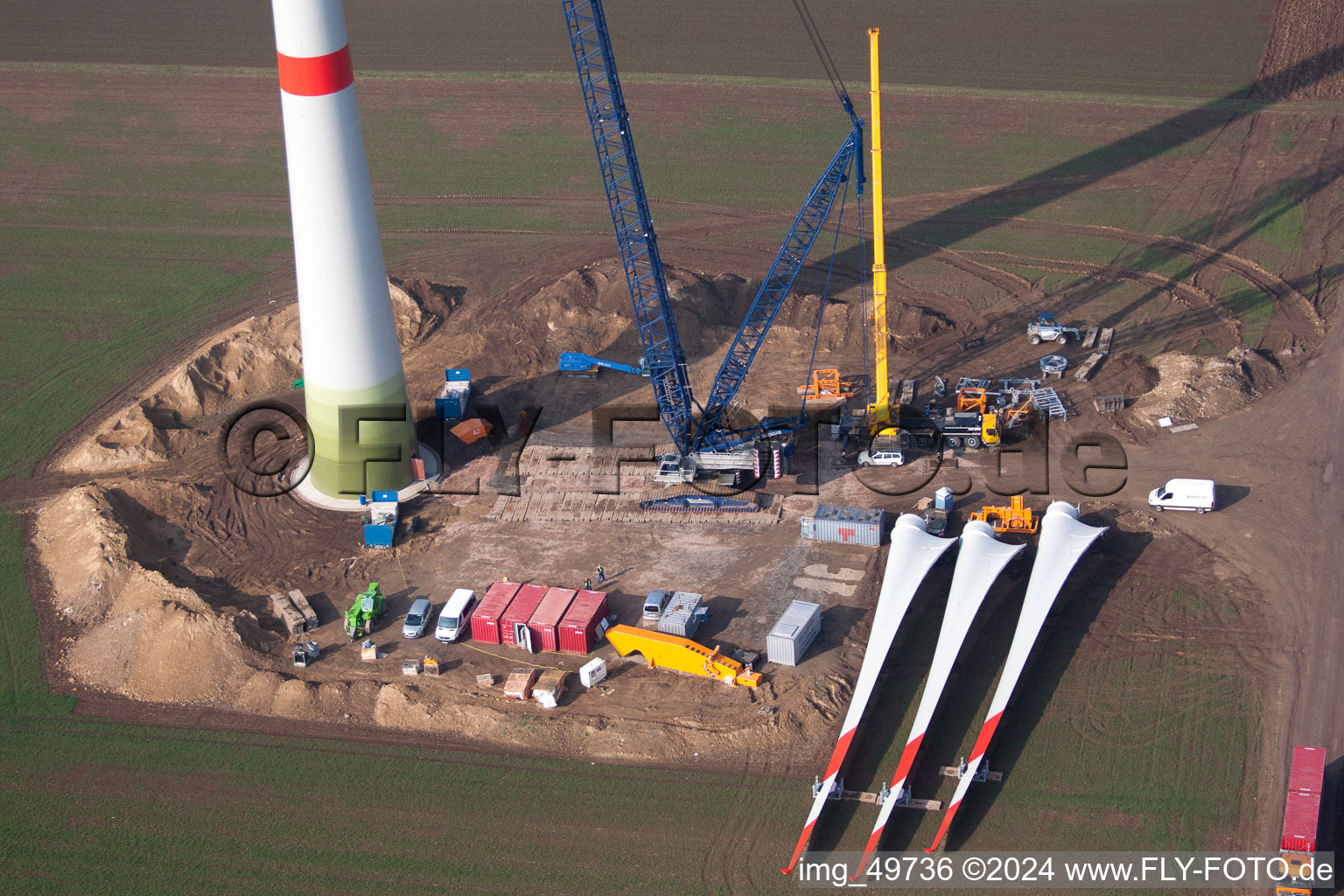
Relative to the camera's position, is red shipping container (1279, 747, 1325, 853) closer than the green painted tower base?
Yes

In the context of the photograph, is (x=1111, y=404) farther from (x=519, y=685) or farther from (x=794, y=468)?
(x=519, y=685)

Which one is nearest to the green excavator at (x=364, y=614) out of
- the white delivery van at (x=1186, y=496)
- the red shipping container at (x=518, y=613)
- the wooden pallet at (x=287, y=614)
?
the wooden pallet at (x=287, y=614)

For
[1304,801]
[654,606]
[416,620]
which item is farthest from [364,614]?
[1304,801]

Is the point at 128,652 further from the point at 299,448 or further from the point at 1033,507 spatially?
the point at 1033,507

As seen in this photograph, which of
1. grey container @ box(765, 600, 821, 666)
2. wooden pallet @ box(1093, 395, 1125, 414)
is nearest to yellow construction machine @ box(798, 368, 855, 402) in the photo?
wooden pallet @ box(1093, 395, 1125, 414)

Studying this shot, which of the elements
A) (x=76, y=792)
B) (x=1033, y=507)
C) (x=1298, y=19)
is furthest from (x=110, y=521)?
(x=1298, y=19)

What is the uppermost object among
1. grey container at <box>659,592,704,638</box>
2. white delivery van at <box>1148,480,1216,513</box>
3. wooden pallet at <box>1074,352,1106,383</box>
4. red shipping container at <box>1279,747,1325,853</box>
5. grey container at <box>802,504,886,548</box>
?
wooden pallet at <box>1074,352,1106,383</box>

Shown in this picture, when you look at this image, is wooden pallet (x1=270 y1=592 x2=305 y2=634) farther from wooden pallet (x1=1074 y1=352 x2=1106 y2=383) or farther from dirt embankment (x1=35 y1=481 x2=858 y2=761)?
wooden pallet (x1=1074 y1=352 x2=1106 y2=383)
